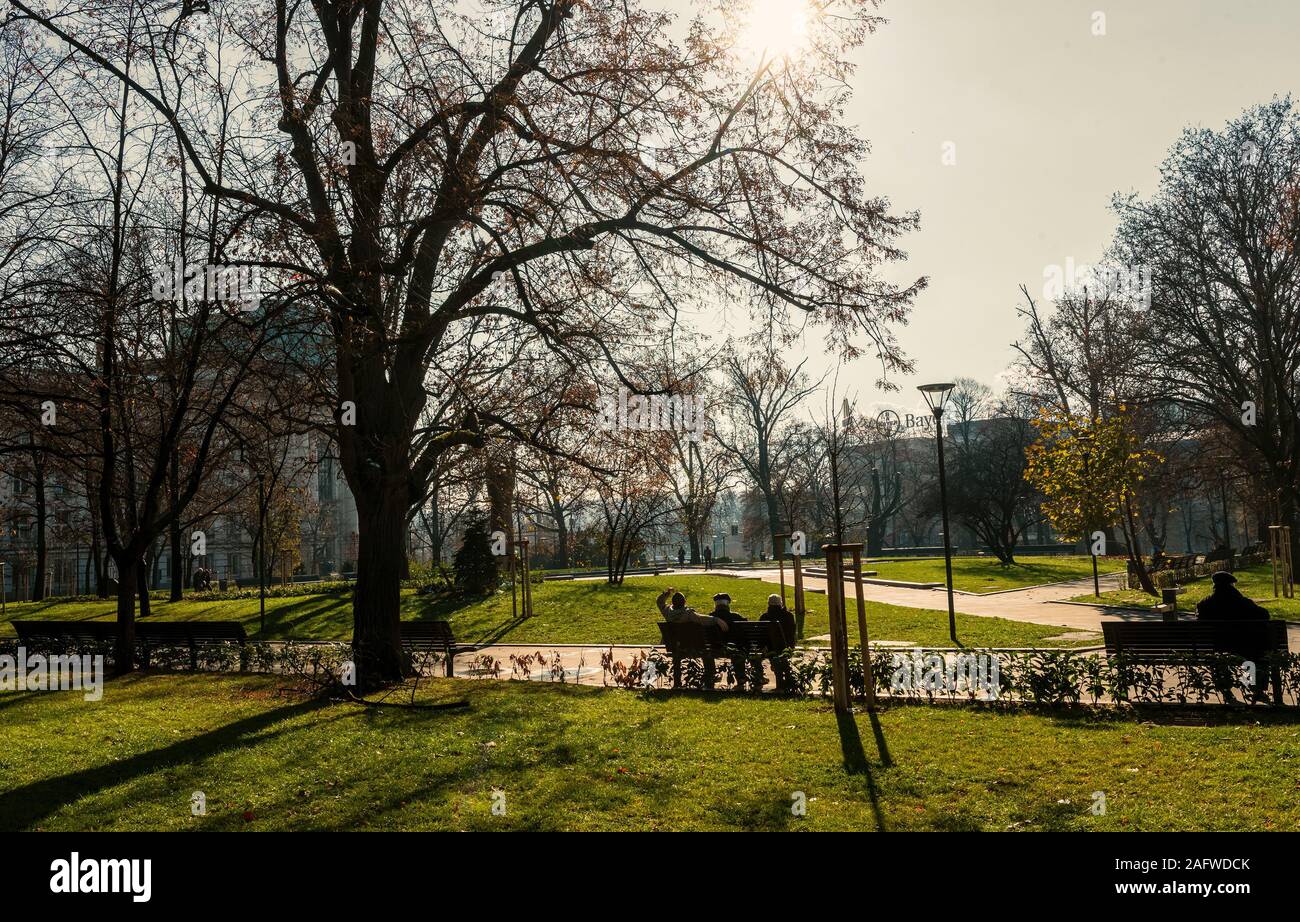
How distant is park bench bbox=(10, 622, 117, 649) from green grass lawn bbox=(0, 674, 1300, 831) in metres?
7.02

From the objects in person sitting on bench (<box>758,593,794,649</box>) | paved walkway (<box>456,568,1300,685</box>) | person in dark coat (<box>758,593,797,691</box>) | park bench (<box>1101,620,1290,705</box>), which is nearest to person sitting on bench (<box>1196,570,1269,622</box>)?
park bench (<box>1101,620,1290,705</box>)

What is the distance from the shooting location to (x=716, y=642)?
1161 centimetres

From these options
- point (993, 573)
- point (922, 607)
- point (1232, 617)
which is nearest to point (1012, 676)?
point (1232, 617)

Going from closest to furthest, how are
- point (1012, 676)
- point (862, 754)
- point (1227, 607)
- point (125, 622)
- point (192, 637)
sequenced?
1. point (862, 754)
2. point (1012, 676)
3. point (1227, 607)
4. point (125, 622)
5. point (192, 637)

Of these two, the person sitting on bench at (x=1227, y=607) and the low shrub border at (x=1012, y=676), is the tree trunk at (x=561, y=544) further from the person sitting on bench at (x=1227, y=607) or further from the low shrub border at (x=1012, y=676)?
the person sitting on bench at (x=1227, y=607)

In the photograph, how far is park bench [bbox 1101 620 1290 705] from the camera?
941cm

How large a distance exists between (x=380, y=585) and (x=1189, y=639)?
31.6ft

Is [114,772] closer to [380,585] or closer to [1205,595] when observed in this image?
[380,585]

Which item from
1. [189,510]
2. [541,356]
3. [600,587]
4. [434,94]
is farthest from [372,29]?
[189,510]

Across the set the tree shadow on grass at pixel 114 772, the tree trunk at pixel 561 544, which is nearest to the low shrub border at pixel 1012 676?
the tree shadow on grass at pixel 114 772

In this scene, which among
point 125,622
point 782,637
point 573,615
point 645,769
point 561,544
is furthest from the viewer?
point 561,544

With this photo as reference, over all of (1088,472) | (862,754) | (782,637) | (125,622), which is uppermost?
(1088,472)

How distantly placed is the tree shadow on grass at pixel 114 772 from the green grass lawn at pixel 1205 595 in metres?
17.1
